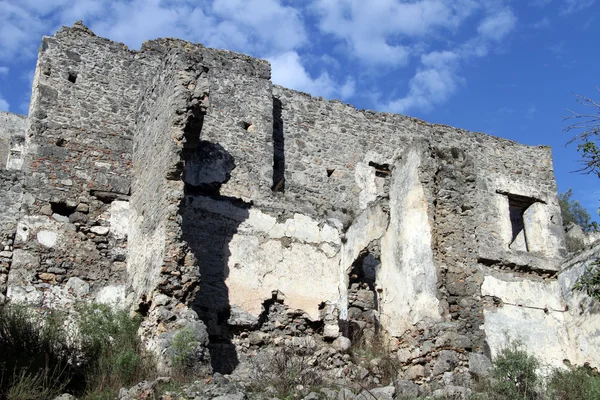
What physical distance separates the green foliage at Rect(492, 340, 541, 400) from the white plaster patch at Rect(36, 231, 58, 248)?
6.19 meters

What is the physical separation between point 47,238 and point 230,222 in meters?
2.63

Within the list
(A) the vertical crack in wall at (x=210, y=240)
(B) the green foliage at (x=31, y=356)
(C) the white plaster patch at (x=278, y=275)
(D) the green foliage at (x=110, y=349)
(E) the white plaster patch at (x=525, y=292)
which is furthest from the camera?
(E) the white plaster patch at (x=525, y=292)

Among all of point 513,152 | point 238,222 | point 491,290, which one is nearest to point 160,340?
point 238,222

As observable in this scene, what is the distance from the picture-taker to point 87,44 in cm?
1230

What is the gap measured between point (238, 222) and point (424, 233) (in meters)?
2.92

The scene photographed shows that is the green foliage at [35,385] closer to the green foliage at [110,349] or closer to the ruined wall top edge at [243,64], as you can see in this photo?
the green foliage at [110,349]

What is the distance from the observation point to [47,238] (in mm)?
10305

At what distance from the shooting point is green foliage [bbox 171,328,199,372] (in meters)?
7.94

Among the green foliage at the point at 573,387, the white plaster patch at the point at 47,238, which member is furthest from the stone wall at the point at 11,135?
the green foliage at the point at 573,387

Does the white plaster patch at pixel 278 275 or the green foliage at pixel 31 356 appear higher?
the white plaster patch at pixel 278 275

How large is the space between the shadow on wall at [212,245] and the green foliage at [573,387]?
424cm

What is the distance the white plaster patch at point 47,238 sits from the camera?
10.2 meters

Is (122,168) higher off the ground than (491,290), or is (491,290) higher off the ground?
(122,168)

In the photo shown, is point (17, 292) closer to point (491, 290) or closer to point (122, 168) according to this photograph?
point (122, 168)
